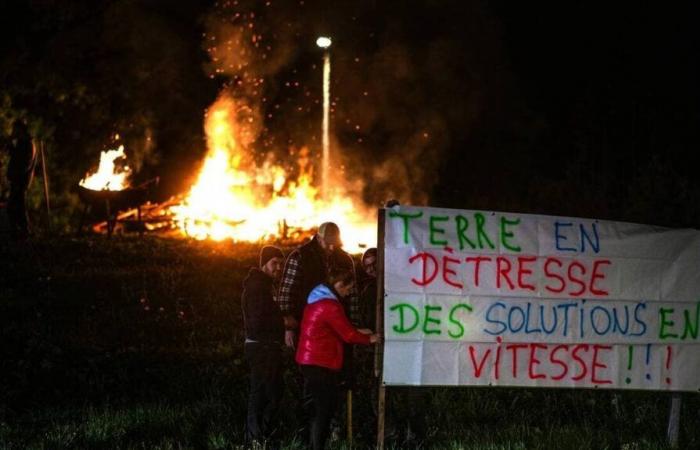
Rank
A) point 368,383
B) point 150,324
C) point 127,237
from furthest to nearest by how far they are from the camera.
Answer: point 127,237 < point 150,324 < point 368,383

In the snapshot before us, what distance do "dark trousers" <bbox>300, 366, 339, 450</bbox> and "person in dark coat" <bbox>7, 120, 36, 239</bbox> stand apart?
51.1ft

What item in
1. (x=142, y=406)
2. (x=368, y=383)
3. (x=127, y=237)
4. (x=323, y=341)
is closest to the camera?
(x=323, y=341)

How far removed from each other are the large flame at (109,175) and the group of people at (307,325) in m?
17.5

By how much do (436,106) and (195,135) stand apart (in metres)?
7.40

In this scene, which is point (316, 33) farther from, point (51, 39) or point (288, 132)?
point (51, 39)

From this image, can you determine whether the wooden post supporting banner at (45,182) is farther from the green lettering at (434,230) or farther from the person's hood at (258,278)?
the green lettering at (434,230)

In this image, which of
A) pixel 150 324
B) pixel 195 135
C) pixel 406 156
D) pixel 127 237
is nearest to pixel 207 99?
pixel 195 135

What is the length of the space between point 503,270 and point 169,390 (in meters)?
4.57

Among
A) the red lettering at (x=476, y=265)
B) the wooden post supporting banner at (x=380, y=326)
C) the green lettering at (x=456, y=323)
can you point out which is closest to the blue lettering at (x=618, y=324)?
the red lettering at (x=476, y=265)

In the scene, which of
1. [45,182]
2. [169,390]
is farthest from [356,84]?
[169,390]

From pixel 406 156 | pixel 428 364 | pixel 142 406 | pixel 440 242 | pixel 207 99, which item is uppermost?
pixel 207 99

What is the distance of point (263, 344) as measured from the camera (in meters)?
7.77

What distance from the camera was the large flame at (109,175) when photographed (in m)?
25.0

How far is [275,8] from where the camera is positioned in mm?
27422
